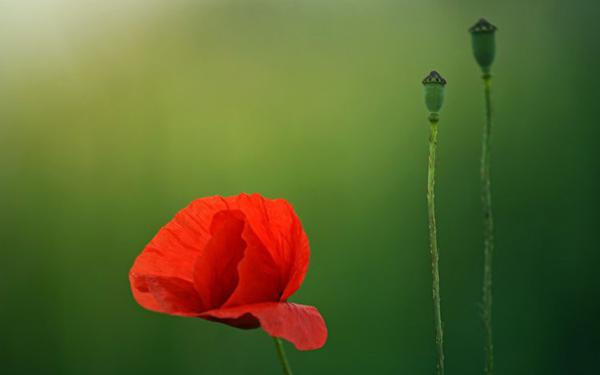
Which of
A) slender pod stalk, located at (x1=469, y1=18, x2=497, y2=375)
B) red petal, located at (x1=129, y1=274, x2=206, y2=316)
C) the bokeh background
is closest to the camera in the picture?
slender pod stalk, located at (x1=469, y1=18, x2=497, y2=375)

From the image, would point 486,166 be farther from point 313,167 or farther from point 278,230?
point 313,167

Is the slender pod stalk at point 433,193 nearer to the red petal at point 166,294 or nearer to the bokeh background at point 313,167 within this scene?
the red petal at point 166,294

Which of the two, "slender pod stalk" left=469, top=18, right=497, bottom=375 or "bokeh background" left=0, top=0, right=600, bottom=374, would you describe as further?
"bokeh background" left=0, top=0, right=600, bottom=374

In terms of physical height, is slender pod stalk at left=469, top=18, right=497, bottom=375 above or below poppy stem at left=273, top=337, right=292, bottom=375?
above

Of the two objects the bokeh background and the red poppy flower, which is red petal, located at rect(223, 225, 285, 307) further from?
the bokeh background

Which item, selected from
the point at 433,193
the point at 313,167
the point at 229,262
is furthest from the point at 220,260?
the point at 313,167

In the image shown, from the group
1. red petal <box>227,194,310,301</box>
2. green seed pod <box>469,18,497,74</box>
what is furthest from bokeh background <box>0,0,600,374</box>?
green seed pod <box>469,18,497,74</box>

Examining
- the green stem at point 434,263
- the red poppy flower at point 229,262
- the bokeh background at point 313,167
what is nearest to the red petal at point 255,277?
the red poppy flower at point 229,262
